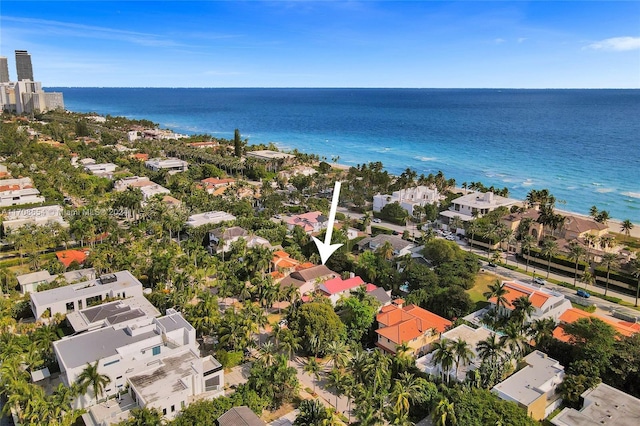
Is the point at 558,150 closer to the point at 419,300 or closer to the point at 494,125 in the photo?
the point at 494,125

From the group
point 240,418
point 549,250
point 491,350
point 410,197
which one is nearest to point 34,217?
point 240,418

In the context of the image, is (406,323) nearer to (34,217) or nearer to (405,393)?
(405,393)

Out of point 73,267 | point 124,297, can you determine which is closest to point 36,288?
point 73,267

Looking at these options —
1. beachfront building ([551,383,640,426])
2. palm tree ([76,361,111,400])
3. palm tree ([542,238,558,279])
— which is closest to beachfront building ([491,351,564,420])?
beachfront building ([551,383,640,426])

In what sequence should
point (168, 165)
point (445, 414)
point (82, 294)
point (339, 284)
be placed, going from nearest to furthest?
point (445, 414) < point (82, 294) < point (339, 284) < point (168, 165)

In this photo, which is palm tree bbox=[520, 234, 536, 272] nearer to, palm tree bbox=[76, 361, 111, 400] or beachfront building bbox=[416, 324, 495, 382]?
beachfront building bbox=[416, 324, 495, 382]
